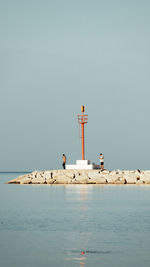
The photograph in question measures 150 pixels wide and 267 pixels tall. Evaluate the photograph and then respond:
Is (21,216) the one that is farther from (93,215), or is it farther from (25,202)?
(25,202)

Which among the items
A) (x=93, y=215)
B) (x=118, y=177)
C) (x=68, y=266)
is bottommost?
(x=68, y=266)

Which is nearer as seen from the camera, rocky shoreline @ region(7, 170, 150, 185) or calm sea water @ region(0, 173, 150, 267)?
calm sea water @ region(0, 173, 150, 267)

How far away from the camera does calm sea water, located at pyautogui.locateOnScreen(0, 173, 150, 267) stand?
12.5 m

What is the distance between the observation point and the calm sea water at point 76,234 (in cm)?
1246

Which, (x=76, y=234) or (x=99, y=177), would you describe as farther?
(x=99, y=177)

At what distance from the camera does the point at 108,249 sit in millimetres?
13727

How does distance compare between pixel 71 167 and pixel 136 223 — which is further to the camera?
pixel 71 167

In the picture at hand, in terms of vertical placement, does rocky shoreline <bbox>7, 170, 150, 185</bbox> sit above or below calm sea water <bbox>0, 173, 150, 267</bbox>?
above

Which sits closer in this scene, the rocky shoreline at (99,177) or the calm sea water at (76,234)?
the calm sea water at (76,234)

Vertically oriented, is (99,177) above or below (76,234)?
above

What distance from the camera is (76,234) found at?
16.3 m

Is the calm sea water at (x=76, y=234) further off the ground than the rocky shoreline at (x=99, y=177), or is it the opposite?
the rocky shoreline at (x=99, y=177)

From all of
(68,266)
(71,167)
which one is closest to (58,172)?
(71,167)

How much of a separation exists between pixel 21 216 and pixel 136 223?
5122mm
